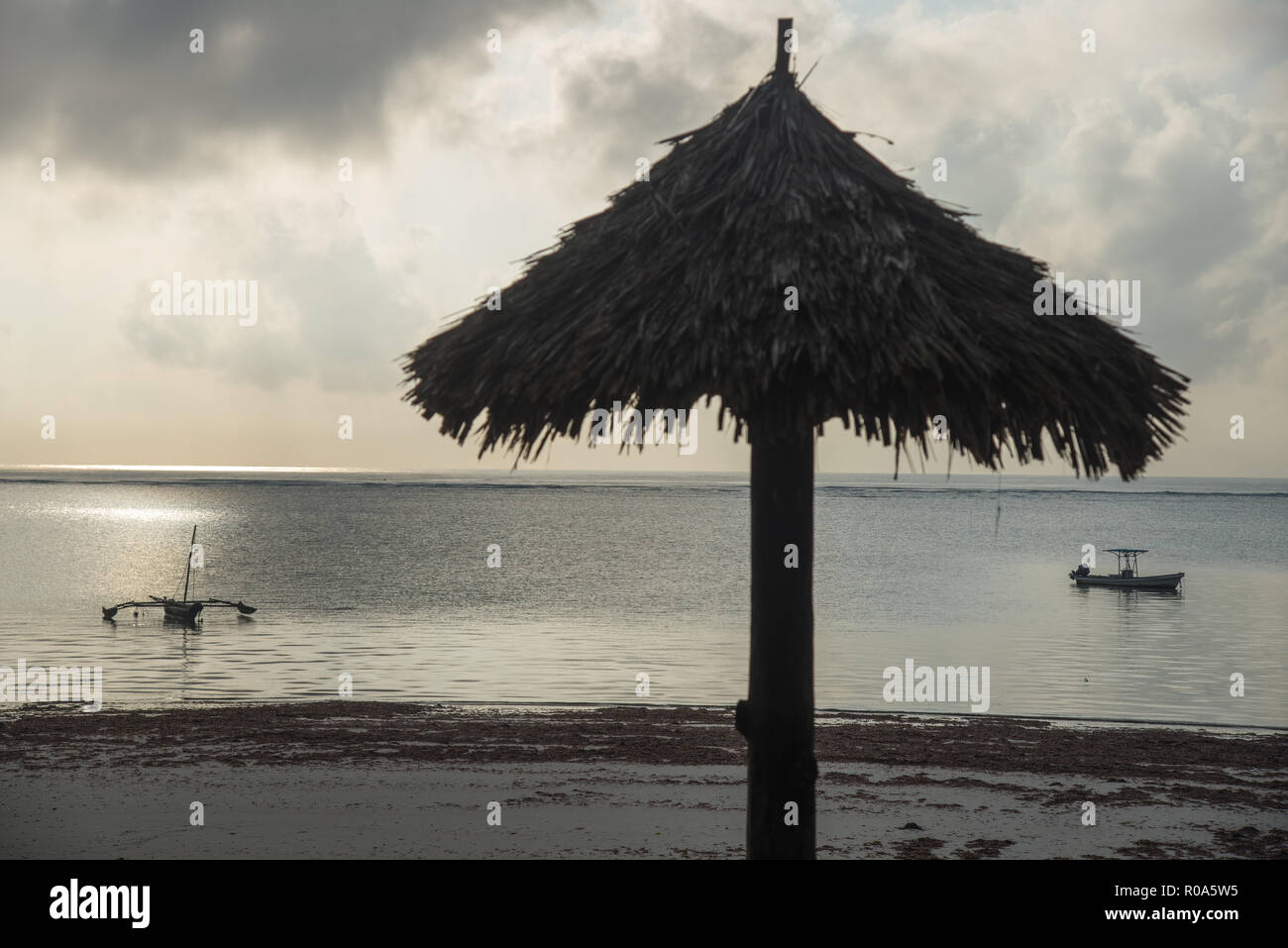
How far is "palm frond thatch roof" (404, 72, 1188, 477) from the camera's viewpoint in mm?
6012

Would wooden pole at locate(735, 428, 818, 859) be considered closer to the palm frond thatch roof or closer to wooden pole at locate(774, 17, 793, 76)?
the palm frond thatch roof

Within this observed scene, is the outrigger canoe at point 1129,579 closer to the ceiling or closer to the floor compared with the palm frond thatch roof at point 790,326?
closer to the floor

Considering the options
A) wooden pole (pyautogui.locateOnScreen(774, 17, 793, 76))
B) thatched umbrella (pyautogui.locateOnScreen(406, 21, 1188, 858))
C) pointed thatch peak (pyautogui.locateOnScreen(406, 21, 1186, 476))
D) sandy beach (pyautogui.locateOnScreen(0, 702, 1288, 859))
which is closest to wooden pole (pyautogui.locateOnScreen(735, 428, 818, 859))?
thatched umbrella (pyautogui.locateOnScreen(406, 21, 1188, 858))

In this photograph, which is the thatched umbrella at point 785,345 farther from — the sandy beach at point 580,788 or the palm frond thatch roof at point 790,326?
→ the sandy beach at point 580,788

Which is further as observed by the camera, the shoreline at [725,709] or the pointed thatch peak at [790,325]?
the shoreline at [725,709]

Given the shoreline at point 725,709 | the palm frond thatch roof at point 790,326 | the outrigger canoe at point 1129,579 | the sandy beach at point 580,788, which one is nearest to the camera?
the palm frond thatch roof at point 790,326

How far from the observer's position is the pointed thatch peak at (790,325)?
601cm

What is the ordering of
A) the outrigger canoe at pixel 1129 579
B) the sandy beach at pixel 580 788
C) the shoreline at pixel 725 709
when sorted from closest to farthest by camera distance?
the sandy beach at pixel 580 788, the shoreline at pixel 725 709, the outrigger canoe at pixel 1129 579

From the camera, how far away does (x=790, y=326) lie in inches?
235

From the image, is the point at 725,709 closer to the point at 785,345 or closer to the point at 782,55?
the point at 782,55

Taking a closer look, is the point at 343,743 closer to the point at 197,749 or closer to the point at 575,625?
the point at 197,749

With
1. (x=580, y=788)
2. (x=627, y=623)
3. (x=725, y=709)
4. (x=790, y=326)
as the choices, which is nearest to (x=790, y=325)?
(x=790, y=326)

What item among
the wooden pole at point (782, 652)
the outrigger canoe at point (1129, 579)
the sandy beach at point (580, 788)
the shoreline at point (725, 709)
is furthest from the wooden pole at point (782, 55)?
the outrigger canoe at point (1129, 579)

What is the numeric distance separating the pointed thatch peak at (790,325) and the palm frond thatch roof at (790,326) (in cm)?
1
